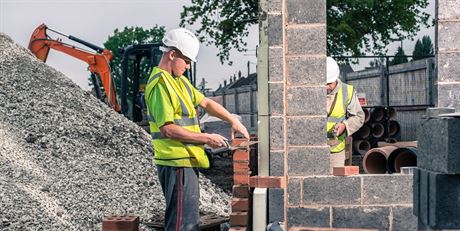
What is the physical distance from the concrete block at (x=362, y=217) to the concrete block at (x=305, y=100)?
2.32 ft

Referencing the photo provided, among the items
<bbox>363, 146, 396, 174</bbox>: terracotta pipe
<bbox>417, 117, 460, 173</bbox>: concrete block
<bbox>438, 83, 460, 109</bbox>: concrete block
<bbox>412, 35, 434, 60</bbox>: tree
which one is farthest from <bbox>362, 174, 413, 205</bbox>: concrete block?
<bbox>412, 35, 434, 60</bbox>: tree

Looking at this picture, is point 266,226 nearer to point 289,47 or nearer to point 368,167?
point 289,47

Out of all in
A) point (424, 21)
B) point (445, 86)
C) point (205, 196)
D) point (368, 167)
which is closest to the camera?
point (445, 86)

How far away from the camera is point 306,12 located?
521cm

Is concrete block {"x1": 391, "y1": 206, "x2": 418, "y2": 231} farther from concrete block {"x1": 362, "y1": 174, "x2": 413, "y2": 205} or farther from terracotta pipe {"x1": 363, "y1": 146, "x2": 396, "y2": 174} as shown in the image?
terracotta pipe {"x1": 363, "y1": 146, "x2": 396, "y2": 174}

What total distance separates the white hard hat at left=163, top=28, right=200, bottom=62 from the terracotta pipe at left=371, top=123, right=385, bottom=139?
1377 centimetres

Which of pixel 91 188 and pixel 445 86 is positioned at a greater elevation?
pixel 445 86

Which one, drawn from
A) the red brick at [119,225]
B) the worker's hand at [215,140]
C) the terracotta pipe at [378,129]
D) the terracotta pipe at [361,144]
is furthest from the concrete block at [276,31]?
the terracotta pipe at [361,144]

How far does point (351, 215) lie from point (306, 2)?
1.51 m

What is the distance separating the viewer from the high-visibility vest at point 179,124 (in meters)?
4.74

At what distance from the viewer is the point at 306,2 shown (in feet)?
17.1

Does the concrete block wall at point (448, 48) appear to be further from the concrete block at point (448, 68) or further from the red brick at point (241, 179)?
the red brick at point (241, 179)

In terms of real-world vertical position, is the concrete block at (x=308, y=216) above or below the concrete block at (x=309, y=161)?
below

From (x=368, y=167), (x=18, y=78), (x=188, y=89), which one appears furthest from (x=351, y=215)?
(x=18, y=78)
